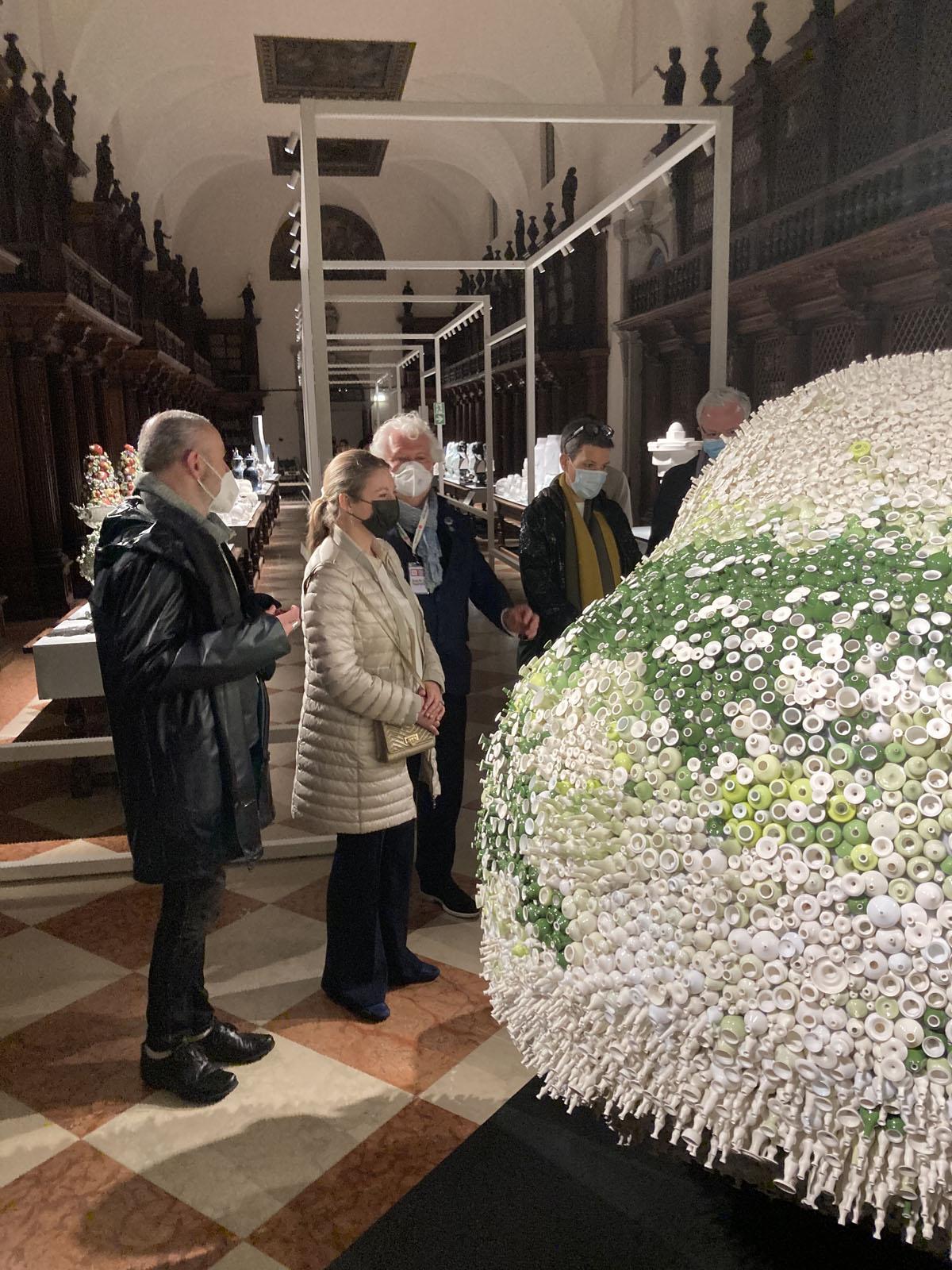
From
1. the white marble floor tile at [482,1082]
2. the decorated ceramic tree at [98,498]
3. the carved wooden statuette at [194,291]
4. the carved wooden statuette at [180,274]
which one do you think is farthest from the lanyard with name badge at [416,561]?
the carved wooden statuette at [194,291]

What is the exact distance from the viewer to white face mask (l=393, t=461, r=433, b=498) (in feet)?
10.4

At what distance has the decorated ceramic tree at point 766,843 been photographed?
75cm

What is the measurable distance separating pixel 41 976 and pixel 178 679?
144 centimetres

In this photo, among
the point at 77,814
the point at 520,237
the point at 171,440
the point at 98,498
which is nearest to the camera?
the point at 171,440

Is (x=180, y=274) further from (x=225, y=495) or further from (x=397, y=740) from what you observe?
(x=397, y=740)

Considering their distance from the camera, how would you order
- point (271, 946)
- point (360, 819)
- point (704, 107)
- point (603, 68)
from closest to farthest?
point (360, 819), point (271, 946), point (704, 107), point (603, 68)

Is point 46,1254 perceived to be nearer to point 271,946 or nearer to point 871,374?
point 271,946

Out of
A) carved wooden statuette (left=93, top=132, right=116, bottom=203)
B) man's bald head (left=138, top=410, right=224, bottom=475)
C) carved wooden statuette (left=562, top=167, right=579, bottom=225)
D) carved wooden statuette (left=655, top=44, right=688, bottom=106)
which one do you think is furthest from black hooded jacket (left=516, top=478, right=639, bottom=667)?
carved wooden statuette (left=93, top=132, right=116, bottom=203)

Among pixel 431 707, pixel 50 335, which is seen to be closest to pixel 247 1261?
pixel 431 707

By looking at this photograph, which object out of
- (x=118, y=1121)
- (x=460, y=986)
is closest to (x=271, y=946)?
(x=460, y=986)

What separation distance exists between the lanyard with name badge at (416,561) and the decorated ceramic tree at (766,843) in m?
2.20

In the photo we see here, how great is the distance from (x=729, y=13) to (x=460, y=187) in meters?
14.7

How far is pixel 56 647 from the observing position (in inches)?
165

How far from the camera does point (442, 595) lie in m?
3.32
